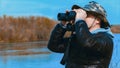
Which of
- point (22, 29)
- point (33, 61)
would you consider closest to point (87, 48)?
point (33, 61)

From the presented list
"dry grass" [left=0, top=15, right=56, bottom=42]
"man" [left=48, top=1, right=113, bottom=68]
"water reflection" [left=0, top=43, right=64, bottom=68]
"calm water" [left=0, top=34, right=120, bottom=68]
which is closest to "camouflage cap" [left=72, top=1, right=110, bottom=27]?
"man" [left=48, top=1, right=113, bottom=68]

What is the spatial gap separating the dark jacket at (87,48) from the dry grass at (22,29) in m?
3.90

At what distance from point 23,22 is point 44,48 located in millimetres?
481

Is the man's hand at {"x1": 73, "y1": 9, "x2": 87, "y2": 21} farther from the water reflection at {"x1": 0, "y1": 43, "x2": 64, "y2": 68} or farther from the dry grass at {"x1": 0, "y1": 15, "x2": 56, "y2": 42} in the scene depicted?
the dry grass at {"x1": 0, "y1": 15, "x2": 56, "y2": 42}

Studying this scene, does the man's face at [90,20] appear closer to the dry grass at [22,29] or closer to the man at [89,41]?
the man at [89,41]

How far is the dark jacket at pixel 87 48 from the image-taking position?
2.34 meters

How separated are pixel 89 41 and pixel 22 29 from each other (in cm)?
430

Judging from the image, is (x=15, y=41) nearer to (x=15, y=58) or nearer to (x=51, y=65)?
(x=15, y=58)

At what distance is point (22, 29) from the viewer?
658 centimetres

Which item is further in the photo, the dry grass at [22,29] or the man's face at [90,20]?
the dry grass at [22,29]

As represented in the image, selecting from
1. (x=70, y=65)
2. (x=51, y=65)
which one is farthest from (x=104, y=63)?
(x=51, y=65)

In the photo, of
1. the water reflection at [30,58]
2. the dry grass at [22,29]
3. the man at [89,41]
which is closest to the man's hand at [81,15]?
the man at [89,41]

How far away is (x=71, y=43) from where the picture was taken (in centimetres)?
246

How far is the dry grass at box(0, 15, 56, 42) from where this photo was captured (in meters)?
6.45
